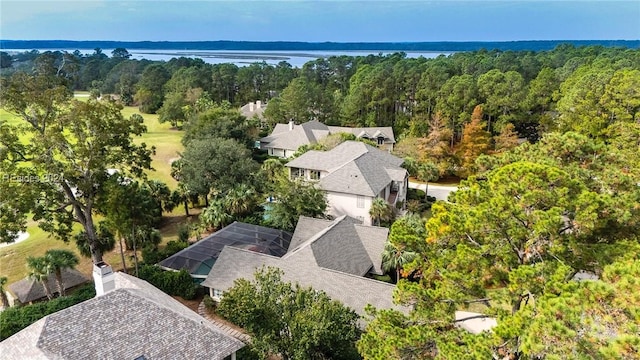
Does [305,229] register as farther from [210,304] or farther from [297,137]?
[297,137]

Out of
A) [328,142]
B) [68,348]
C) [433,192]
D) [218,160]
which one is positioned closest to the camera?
[68,348]

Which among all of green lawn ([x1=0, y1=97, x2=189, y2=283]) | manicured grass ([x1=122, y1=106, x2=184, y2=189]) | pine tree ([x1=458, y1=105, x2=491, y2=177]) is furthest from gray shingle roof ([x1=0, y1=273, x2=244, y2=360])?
pine tree ([x1=458, y1=105, x2=491, y2=177])

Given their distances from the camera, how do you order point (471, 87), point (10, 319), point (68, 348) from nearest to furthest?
point (68, 348), point (10, 319), point (471, 87)

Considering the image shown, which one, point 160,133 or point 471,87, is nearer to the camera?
point 471,87

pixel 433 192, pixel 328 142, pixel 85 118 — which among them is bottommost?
pixel 433 192

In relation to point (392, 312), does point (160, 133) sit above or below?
below

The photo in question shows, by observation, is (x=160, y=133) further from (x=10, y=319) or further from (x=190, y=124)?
(x=10, y=319)

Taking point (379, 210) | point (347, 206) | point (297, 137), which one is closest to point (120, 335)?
point (379, 210)

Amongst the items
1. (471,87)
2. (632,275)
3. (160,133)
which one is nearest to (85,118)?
(632,275)
